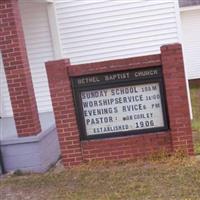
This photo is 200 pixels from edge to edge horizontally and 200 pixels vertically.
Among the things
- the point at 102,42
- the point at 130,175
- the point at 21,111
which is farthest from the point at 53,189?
the point at 102,42

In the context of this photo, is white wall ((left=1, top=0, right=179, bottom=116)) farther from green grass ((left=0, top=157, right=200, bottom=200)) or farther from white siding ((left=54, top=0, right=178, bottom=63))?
green grass ((left=0, top=157, right=200, bottom=200))

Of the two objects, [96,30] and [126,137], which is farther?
[96,30]

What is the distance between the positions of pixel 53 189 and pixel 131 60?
2.18 m

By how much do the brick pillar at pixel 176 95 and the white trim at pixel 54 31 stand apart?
3.93 metres

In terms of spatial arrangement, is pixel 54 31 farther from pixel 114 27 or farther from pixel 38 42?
pixel 114 27

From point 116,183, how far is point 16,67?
2.44 metres

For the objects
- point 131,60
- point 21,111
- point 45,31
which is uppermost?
point 45,31

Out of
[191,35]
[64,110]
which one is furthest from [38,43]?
[191,35]

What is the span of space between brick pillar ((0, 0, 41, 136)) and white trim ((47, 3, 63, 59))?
294 centimetres

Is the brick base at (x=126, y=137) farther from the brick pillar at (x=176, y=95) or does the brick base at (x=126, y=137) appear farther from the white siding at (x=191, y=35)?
the white siding at (x=191, y=35)

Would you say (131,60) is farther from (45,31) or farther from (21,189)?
(45,31)

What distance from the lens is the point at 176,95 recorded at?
299 inches

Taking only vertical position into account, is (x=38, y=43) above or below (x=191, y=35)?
above

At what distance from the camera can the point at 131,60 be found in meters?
7.61
